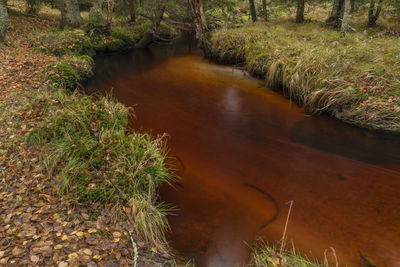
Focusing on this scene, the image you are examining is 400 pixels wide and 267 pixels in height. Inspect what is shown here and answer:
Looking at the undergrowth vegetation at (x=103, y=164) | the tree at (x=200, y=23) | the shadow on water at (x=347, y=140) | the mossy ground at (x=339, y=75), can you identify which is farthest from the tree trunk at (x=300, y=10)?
the undergrowth vegetation at (x=103, y=164)

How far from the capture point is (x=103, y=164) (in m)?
4.39

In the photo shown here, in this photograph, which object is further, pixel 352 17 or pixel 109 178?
pixel 352 17

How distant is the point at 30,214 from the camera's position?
3.52 meters

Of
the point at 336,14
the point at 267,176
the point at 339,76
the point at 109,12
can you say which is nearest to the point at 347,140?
the point at 339,76

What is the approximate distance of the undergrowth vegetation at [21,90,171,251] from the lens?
3793 millimetres

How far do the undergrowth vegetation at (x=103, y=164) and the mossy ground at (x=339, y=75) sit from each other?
5.41 meters

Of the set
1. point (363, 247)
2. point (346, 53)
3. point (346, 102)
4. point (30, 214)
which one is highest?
point (346, 53)

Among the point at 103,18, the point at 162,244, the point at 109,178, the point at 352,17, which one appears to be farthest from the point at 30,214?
the point at 352,17

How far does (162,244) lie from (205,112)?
502cm

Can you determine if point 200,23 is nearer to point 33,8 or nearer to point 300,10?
point 300,10

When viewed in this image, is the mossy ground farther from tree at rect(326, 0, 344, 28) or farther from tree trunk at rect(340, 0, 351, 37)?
tree at rect(326, 0, 344, 28)

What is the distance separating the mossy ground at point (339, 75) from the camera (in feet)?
22.1

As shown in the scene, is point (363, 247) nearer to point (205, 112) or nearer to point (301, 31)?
point (205, 112)

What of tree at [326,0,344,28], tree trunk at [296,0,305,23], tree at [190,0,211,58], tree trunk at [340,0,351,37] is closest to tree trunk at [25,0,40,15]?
tree at [190,0,211,58]
